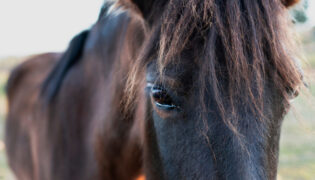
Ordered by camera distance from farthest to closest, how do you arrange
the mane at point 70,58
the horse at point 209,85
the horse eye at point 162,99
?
the mane at point 70,58
the horse eye at point 162,99
the horse at point 209,85

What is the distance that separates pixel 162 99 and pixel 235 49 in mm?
352

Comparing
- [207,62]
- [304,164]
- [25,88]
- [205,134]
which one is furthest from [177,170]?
[304,164]

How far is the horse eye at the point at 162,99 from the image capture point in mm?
1359

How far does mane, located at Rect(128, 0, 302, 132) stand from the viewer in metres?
1.22

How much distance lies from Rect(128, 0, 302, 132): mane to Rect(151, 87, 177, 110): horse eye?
10 cm

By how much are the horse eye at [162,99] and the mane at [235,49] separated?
10 centimetres

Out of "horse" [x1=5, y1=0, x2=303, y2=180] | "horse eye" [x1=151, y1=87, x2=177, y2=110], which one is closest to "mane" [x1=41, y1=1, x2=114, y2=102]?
"horse" [x1=5, y1=0, x2=303, y2=180]

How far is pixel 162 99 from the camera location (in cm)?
138

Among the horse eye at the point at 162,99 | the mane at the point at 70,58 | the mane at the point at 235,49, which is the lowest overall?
the mane at the point at 70,58

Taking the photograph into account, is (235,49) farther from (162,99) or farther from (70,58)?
(70,58)

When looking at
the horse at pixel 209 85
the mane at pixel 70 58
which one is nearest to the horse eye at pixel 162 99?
the horse at pixel 209 85

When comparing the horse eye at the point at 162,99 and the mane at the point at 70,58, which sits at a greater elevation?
the horse eye at the point at 162,99

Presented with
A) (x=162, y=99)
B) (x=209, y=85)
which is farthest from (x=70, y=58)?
(x=209, y=85)

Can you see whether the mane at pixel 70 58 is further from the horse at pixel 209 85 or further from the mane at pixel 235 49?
the mane at pixel 235 49
